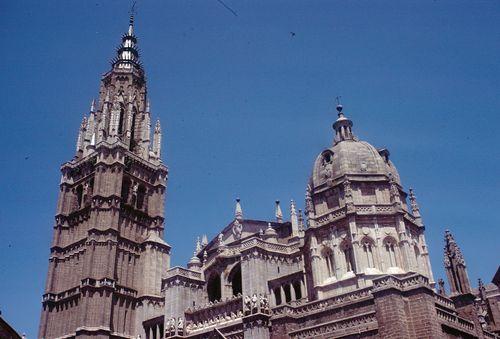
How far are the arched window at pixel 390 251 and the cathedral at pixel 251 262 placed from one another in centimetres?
11

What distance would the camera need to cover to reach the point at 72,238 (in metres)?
64.2

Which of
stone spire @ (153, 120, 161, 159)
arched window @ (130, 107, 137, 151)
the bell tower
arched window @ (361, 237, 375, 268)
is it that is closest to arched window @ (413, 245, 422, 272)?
arched window @ (361, 237, 375, 268)

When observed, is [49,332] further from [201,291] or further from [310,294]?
[310,294]

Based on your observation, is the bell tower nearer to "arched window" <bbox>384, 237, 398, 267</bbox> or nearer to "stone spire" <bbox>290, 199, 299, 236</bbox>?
"stone spire" <bbox>290, 199, 299, 236</bbox>

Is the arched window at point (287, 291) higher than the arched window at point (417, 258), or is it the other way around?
the arched window at point (417, 258)

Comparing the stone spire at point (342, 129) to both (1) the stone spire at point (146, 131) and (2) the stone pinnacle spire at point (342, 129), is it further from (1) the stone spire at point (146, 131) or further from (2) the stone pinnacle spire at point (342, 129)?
(1) the stone spire at point (146, 131)

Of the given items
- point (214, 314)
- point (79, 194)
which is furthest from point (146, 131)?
point (214, 314)

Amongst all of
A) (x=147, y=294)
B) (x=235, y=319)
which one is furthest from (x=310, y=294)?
(x=147, y=294)

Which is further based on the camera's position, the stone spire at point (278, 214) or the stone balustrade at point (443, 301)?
the stone spire at point (278, 214)

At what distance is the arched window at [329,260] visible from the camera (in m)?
43.4

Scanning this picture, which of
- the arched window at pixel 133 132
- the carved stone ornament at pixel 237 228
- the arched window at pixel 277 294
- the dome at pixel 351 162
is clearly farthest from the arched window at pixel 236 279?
the arched window at pixel 133 132

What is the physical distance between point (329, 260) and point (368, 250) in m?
3.52

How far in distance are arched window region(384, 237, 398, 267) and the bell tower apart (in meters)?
29.4

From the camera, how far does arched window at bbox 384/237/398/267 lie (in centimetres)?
4209
